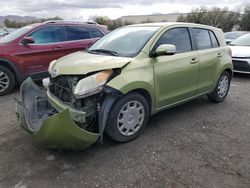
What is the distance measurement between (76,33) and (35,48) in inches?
52.7

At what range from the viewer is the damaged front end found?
2887 millimetres

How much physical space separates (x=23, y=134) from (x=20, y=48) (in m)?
3.03

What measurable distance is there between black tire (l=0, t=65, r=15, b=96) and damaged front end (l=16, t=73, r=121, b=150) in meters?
2.50

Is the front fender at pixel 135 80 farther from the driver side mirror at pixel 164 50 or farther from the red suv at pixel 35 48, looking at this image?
the red suv at pixel 35 48

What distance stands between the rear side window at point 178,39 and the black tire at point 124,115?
989mm

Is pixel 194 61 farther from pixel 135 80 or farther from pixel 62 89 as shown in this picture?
pixel 62 89

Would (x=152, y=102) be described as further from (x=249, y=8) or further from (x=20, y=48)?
(x=249, y=8)

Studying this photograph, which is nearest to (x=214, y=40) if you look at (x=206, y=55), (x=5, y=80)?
(x=206, y=55)

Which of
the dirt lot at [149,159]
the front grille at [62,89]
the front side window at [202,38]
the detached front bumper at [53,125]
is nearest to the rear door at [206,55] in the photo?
the front side window at [202,38]

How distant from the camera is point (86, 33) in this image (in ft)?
24.8

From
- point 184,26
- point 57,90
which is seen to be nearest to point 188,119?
point 184,26

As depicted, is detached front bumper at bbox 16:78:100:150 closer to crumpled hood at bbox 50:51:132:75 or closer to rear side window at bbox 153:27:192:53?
crumpled hood at bbox 50:51:132:75

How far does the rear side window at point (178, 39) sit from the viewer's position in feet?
13.7

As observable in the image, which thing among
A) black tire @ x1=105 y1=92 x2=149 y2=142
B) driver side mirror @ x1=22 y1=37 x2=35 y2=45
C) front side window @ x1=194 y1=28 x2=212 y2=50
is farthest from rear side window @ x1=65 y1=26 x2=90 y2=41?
black tire @ x1=105 y1=92 x2=149 y2=142
